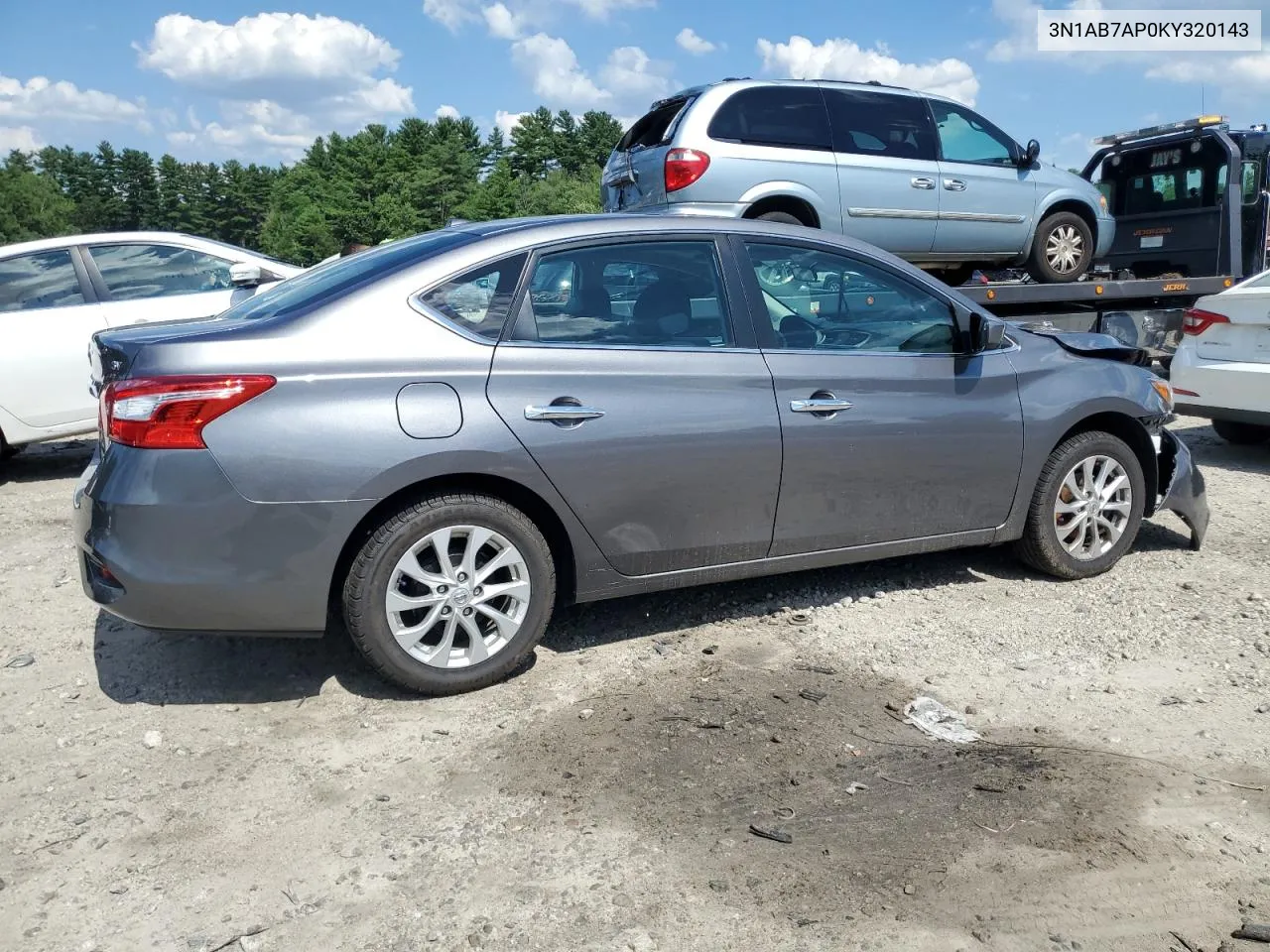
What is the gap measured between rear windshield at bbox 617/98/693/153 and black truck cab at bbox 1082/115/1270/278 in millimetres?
5319

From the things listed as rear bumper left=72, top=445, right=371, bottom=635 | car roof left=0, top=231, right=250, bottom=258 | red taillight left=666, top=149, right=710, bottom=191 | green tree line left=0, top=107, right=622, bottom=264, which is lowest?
rear bumper left=72, top=445, right=371, bottom=635

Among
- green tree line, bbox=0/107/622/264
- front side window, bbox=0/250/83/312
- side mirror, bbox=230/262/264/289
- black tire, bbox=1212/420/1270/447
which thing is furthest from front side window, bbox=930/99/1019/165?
green tree line, bbox=0/107/622/264

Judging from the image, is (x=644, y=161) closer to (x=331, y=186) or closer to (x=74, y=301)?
(x=74, y=301)

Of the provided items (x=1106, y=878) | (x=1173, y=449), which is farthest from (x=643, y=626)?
(x=1173, y=449)

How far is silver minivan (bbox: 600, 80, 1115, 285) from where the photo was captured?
8430 millimetres

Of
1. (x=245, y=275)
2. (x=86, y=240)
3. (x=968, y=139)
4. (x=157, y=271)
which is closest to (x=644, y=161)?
(x=968, y=139)

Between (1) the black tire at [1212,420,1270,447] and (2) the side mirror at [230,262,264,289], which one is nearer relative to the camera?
(2) the side mirror at [230,262,264,289]

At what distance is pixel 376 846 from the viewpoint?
3016 mm

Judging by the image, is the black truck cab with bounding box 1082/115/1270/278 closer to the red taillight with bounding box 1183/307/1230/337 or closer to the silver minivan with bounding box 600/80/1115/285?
the silver minivan with bounding box 600/80/1115/285

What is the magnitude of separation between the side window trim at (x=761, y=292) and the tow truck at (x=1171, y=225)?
5.67m

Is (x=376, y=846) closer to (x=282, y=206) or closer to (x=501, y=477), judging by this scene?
(x=501, y=477)

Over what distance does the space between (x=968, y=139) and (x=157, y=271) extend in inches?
262

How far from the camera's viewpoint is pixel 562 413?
154 inches

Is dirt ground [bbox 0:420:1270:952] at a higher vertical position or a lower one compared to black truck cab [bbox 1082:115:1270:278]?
lower
